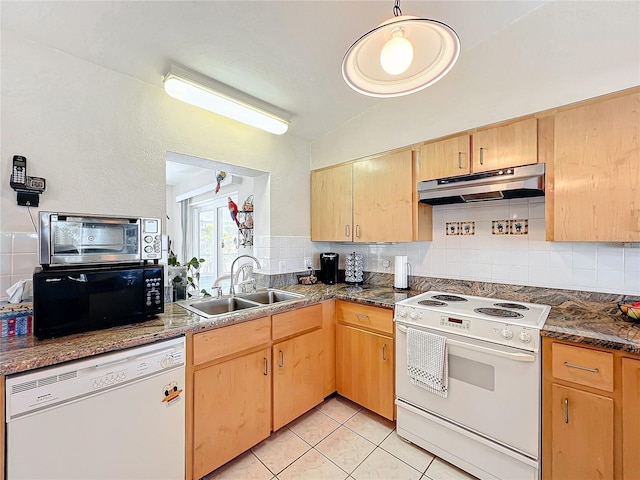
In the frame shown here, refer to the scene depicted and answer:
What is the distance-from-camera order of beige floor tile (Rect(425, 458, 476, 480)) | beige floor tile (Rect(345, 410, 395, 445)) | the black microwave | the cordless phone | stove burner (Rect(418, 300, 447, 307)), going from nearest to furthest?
the black microwave < the cordless phone < beige floor tile (Rect(425, 458, 476, 480)) < stove burner (Rect(418, 300, 447, 307)) < beige floor tile (Rect(345, 410, 395, 445))

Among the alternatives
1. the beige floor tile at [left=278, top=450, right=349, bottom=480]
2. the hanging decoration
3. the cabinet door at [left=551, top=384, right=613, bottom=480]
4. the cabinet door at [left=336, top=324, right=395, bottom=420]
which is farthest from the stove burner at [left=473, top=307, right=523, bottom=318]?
the hanging decoration

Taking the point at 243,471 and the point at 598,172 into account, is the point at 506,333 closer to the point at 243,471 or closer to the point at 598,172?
the point at 598,172

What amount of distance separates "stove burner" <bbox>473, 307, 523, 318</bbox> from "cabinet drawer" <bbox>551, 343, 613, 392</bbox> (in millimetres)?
252

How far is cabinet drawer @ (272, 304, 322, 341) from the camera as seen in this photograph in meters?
1.89

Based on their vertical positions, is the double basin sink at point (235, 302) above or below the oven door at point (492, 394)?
above

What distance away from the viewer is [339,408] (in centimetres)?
224

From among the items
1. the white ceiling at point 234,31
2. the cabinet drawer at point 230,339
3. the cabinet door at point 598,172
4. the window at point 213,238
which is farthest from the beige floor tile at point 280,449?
the window at point 213,238

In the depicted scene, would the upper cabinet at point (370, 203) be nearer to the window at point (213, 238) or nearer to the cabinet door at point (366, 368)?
the cabinet door at point (366, 368)

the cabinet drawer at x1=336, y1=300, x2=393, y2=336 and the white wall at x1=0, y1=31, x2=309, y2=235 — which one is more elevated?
the white wall at x1=0, y1=31, x2=309, y2=235

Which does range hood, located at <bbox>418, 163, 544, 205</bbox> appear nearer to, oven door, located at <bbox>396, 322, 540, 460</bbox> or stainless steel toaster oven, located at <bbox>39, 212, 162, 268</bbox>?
oven door, located at <bbox>396, 322, 540, 460</bbox>

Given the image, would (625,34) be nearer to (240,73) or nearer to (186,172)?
(240,73)

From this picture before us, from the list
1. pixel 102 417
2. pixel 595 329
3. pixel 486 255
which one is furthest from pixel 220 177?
pixel 595 329

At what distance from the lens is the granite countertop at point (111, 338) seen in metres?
1.04

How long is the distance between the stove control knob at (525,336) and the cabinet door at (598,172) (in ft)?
2.07
